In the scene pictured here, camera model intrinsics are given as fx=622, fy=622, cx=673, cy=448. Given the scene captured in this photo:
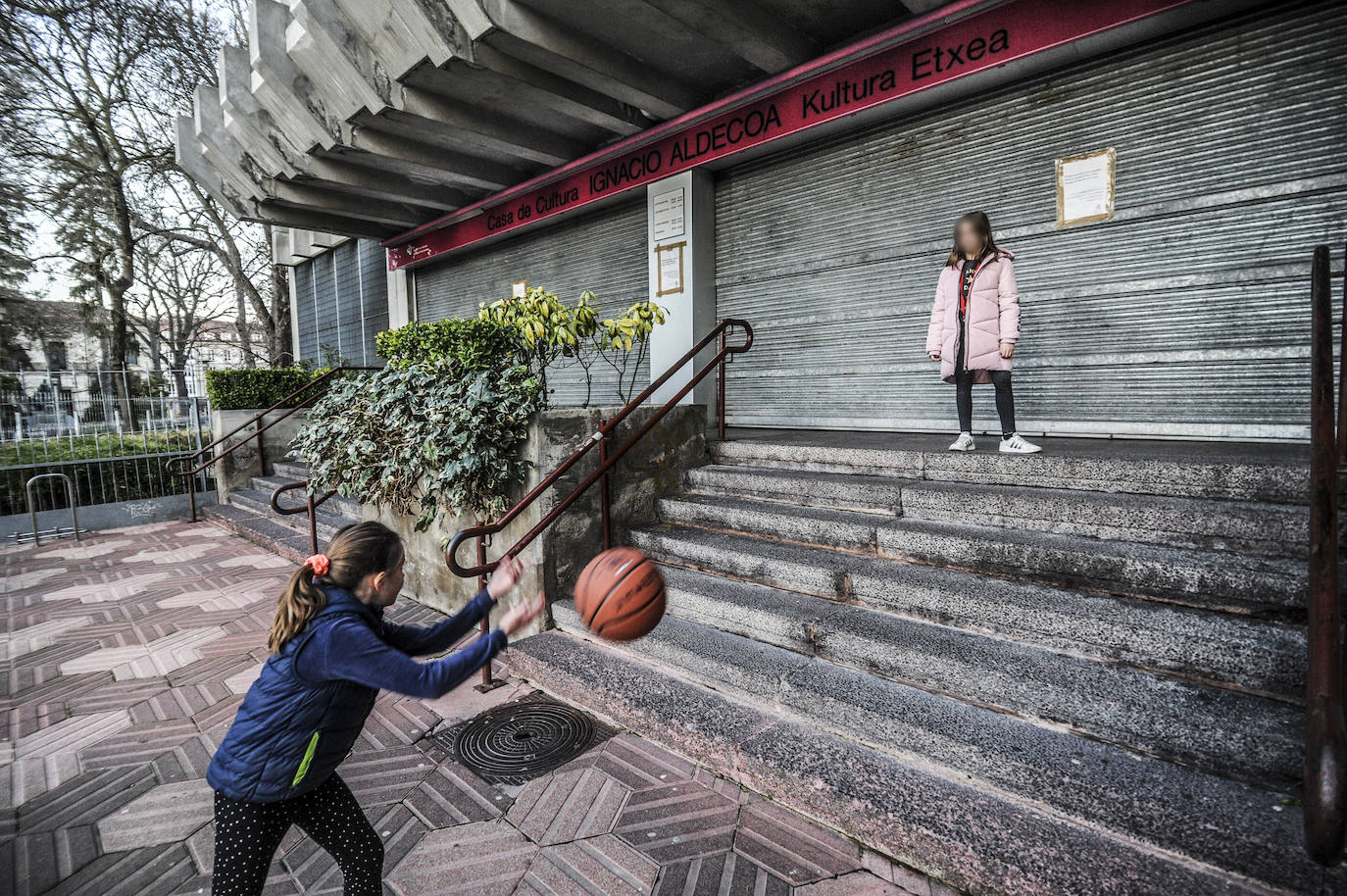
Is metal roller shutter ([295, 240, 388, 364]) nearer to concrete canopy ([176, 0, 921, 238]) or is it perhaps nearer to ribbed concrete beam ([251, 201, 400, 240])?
ribbed concrete beam ([251, 201, 400, 240])

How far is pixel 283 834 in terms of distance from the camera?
173cm

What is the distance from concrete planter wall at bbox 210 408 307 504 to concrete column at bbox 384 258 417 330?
2.48 m

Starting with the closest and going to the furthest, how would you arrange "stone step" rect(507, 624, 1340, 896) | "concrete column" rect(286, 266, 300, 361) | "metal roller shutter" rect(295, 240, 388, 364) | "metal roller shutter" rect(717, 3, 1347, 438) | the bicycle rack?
"stone step" rect(507, 624, 1340, 896)
"metal roller shutter" rect(717, 3, 1347, 438)
the bicycle rack
"metal roller shutter" rect(295, 240, 388, 364)
"concrete column" rect(286, 266, 300, 361)

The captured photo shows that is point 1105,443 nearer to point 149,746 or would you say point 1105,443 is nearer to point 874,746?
point 874,746

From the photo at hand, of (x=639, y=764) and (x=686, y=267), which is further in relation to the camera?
(x=686, y=267)

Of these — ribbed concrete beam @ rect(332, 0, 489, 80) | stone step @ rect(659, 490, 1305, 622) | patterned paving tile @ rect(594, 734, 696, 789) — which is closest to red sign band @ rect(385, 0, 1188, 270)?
ribbed concrete beam @ rect(332, 0, 489, 80)

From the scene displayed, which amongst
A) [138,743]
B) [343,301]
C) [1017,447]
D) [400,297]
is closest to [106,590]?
[138,743]

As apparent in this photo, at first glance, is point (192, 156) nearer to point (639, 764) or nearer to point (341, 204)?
point (341, 204)

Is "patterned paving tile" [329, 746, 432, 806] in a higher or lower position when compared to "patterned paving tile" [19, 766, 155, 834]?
lower

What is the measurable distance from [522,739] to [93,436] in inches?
352

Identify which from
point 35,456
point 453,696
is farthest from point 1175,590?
point 35,456

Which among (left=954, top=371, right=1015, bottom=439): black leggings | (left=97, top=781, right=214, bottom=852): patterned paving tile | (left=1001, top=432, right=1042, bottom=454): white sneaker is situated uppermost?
(left=954, top=371, right=1015, bottom=439): black leggings

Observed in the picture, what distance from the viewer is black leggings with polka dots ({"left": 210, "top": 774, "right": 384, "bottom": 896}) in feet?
5.39

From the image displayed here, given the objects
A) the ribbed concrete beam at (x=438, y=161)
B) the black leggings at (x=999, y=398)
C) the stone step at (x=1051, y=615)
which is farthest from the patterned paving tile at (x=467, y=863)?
the ribbed concrete beam at (x=438, y=161)
